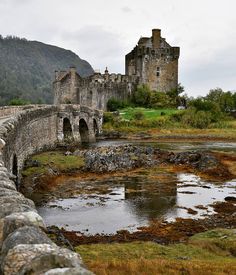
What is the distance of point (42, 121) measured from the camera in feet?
145

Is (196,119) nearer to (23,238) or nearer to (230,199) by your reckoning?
(230,199)

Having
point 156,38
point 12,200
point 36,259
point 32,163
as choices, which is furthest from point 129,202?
point 156,38

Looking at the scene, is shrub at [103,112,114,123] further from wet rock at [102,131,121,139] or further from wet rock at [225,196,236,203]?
wet rock at [225,196,236,203]

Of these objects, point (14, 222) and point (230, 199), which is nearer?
point (14, 222)

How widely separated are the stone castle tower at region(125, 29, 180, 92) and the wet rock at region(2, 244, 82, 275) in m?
85.2

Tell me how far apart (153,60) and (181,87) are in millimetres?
7841

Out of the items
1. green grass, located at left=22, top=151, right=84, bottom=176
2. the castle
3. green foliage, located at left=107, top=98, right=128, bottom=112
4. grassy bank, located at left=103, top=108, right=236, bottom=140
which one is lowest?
green grass, located at left=22, top=151, right=84, bottom=176

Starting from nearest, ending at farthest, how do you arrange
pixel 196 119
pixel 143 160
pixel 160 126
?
pixel 143 160
pixel 160 126
pixel 196 119

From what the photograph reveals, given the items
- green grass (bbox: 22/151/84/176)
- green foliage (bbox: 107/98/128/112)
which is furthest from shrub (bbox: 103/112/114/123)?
green grass (bbox: 22/151/84/176)

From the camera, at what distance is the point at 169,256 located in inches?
580

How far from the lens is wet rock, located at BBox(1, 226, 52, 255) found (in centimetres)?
547

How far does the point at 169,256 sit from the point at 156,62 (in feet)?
253

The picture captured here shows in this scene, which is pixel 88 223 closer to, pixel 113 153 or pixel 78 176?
pixel 78 176

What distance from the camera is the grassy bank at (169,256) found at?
1204 cm
